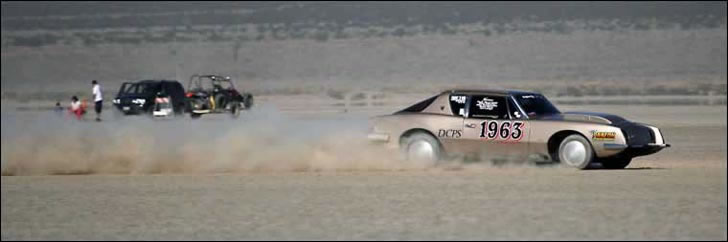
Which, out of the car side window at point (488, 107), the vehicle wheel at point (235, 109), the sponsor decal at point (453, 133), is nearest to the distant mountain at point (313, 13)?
the vehicle wheel at point (235, 109)

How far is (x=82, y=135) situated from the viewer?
20.3m

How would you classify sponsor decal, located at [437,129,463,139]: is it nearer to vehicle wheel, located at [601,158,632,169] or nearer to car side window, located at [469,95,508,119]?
car side window, located at [469,95,508,119]

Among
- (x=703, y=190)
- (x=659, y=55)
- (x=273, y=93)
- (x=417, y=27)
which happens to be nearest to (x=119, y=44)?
(x=417, y=27)

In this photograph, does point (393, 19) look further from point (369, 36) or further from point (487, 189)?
point (487, 189)

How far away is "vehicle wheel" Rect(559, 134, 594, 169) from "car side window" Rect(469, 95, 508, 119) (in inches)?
38.4

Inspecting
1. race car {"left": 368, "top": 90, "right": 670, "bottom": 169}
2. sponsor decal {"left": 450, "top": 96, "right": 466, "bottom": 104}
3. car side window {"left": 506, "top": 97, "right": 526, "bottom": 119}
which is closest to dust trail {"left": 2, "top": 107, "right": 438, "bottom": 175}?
race car {"left": 368, "top": 90, "right": 670, "bottom": 169}

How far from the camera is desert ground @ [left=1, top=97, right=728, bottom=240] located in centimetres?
1284

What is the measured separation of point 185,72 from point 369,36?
51.6 feet

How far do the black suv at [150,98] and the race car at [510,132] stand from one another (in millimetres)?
21364

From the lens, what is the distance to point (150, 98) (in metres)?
39.9

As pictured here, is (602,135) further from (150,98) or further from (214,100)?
(150,98)

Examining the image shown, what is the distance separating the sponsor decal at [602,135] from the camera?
56.6ft

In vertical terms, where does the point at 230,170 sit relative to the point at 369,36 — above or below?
below

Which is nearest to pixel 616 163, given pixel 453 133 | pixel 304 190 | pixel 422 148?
pixel 453 133
